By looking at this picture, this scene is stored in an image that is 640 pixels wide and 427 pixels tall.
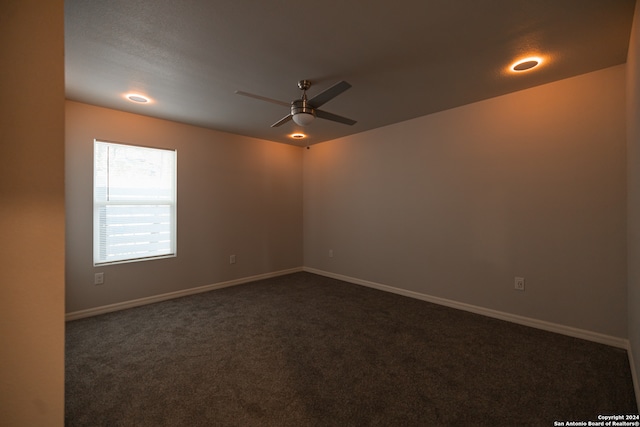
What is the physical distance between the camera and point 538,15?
5.82ft

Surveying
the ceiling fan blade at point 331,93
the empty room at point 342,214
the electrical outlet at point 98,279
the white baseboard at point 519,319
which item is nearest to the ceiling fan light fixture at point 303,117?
the empty room at point 342,214

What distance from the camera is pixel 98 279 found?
3.28m

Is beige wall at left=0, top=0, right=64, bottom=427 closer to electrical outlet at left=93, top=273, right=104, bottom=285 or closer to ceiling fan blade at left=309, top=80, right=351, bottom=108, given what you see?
ceiling fan blade at left=309, top=80, right=351, bottom=108

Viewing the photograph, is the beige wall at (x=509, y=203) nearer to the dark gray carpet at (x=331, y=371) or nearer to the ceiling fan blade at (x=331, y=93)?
the dark gray carpet at (x=331, y=371)

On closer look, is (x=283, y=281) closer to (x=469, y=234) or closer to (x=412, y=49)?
(x=469, y=234)

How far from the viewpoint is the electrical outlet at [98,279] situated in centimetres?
326

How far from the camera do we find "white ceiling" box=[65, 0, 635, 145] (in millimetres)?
1723

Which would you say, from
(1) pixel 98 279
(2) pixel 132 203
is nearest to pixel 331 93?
(2) pixel 132 203

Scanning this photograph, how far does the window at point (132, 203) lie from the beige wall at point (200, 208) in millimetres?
102

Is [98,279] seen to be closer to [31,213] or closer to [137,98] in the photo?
[137,98]

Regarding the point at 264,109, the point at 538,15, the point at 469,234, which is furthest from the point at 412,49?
the point at 469,234

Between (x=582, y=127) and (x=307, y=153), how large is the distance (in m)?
3.93

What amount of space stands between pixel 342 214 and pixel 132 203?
3.09 metres

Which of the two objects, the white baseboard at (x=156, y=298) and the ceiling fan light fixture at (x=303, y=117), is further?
the white baseboard at (x=156, y=298)
